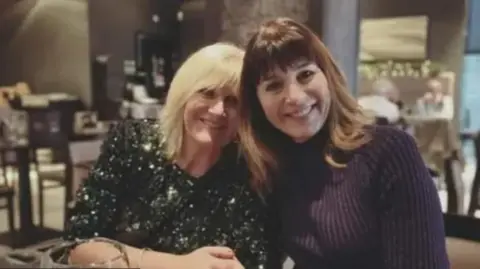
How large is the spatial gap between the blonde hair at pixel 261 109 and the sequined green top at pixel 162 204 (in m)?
0.07

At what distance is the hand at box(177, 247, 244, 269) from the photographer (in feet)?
3.64

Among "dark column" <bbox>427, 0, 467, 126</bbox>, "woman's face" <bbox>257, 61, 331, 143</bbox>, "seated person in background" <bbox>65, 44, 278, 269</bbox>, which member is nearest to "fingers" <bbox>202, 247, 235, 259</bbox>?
"seated person in background" <bbox>65, 44, 278, 269</bbox>

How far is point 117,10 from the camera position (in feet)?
30.7

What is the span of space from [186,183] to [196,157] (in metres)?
0.07

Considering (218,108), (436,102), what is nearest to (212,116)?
(218,108)

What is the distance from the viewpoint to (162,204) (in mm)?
1389

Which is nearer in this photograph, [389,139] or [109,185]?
[389,139]

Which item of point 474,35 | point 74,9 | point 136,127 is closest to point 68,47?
point 74,9

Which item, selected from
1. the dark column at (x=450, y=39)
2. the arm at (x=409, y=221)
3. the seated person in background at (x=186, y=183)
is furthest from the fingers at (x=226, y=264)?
the dark column at (x=450, y=39)

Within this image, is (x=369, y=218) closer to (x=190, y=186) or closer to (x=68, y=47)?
(x=190, y=186)

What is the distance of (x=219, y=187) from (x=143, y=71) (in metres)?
8.62

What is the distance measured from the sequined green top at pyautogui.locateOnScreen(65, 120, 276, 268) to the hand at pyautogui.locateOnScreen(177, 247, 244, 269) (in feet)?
0.52

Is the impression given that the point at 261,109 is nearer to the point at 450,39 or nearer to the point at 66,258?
the point at 66,258

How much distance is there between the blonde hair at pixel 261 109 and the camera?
1230 mm
